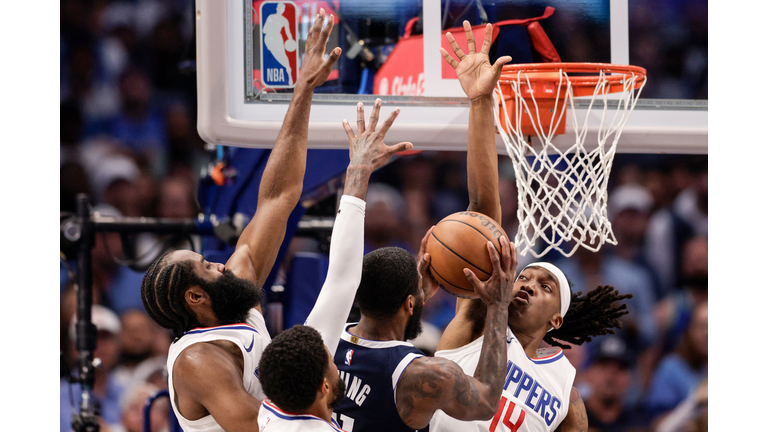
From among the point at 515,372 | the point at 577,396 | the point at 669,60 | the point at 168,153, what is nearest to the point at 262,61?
the point at 515,372

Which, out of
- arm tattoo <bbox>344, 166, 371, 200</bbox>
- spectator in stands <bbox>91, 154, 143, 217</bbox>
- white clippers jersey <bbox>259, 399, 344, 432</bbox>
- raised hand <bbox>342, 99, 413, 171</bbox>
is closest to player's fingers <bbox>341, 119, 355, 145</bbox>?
raised hand <bbox>342, 99, 413, 171</bbox>

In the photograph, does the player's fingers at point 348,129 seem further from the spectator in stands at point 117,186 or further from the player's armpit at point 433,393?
the spectator in stands at point 117,186

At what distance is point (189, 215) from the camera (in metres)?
5.95

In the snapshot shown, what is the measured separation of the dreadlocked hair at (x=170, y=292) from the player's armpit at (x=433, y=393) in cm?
76

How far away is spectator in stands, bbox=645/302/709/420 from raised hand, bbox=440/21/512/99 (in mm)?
4760

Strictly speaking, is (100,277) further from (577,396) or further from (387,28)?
(577,396)

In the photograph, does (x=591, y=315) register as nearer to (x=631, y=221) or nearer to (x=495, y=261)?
(x=495, y=261)

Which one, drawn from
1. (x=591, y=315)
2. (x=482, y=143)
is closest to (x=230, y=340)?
(x=482, y=143)

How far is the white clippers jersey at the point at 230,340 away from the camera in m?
1.97

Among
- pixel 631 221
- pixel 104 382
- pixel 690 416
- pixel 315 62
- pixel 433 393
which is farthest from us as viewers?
pixel 631 221

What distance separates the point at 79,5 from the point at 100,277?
2618 mm

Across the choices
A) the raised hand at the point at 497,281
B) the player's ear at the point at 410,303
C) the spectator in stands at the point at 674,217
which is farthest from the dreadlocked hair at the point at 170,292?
the spectator in stands at the point at 674,217

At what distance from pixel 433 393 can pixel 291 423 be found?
44cm

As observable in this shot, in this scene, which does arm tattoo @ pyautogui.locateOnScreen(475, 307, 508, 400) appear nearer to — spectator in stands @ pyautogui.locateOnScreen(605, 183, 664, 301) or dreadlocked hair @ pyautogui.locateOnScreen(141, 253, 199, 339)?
dreadlocked hair @ pyautogui.locateOnScreen(141, 253, 199, 339)
